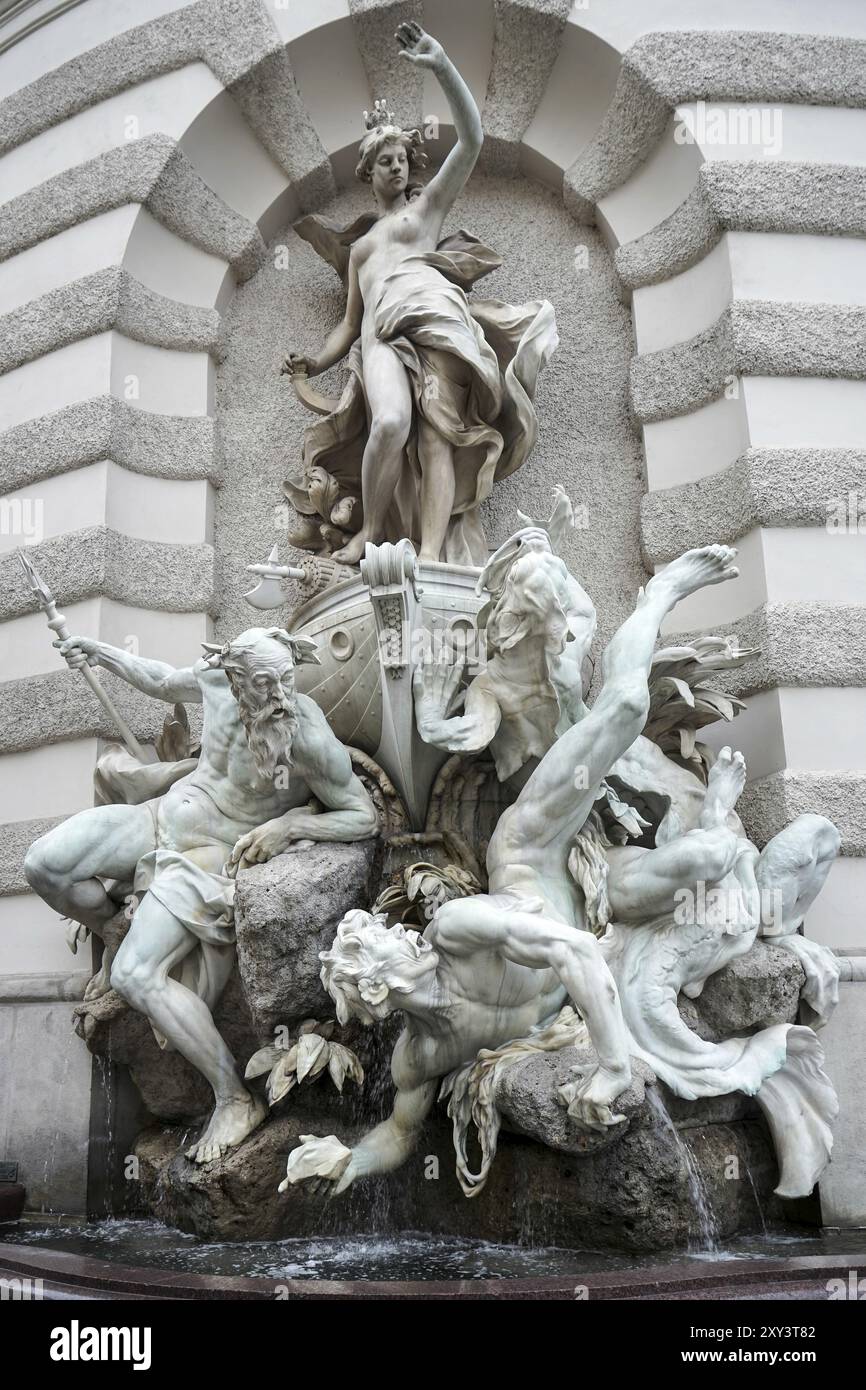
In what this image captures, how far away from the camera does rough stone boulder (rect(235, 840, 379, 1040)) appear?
13.2 feet

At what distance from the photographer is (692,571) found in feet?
→ 14.9

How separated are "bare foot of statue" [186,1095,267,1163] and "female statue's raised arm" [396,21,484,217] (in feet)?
15.2

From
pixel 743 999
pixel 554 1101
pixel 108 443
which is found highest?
pixel 108 443

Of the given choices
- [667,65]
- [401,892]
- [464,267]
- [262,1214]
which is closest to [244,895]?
[401,892]

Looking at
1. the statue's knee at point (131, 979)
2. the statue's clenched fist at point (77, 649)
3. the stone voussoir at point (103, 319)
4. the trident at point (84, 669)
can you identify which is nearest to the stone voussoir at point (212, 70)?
the stone voussoir at point (103, 319)

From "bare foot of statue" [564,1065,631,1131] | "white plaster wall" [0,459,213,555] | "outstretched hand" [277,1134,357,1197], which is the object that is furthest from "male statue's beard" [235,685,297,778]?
"white plaster wall" [0,459,213,555]

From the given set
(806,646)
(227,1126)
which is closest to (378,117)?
(806,646)

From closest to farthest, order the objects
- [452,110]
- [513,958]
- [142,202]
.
→ [513,958]
[452,110]
[142,202]

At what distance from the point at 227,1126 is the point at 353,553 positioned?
2.99 metres

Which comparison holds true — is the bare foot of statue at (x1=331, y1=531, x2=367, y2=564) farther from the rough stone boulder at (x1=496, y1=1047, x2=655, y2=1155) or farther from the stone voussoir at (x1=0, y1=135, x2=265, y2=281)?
the rough stone boulder at (x1=496, y1=1047, x2=655, y2=1155)

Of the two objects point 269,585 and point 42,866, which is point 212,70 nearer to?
point 269,585

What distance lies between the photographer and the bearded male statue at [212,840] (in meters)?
4.28

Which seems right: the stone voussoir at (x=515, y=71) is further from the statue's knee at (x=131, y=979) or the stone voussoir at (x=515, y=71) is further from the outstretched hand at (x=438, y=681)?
the statue's knee at (x=131, y=979)

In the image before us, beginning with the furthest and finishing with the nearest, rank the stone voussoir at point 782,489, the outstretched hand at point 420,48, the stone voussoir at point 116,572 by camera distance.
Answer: the stone voussoir at point 116,572
the stone voussoir at point 782,489
the outstretched hand at point 420,48
